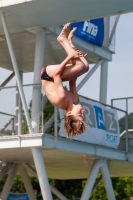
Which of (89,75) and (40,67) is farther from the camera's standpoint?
(89,75)

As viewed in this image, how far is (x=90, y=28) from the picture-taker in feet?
83.7

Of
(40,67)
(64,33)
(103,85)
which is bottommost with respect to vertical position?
(64,33)

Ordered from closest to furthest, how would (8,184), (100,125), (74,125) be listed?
(74,125)
(100,125)
(8,184)

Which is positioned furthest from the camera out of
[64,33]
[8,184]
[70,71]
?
[8,184]

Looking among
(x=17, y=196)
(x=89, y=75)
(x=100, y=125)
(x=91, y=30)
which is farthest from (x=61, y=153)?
(x=17, y=196)

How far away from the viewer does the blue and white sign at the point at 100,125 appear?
906 inches

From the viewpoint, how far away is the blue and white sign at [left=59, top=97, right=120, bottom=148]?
2302 centimetres

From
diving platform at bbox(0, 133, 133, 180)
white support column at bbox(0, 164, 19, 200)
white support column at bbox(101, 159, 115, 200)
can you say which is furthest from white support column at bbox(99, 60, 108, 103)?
white support column at bbox(0, 164, 19, 200)

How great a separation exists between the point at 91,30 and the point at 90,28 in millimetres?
116

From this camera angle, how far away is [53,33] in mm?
23328

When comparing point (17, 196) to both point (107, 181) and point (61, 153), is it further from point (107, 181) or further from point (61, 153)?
point (61, 153)

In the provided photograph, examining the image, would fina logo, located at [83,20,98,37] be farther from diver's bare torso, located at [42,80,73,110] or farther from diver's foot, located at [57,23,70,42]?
diver's bare torso, located at [42,80,73,110]

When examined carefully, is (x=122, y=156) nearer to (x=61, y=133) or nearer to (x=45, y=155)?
(x=45, y=155)

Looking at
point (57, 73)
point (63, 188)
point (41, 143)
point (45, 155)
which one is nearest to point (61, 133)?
point (41, 143)
